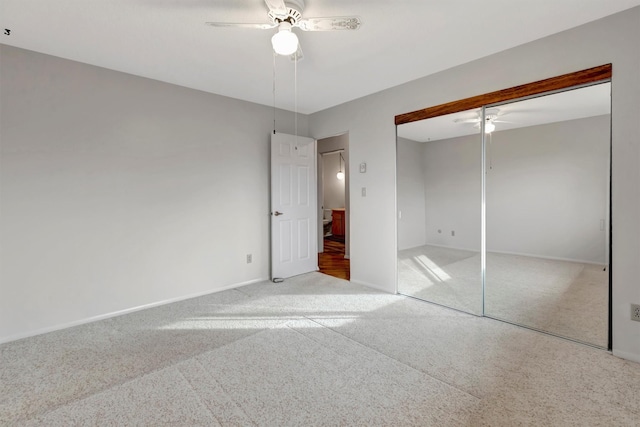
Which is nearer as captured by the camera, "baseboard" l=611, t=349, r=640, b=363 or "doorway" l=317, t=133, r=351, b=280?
"baseboard" l=611, t=349, r=640, b=363

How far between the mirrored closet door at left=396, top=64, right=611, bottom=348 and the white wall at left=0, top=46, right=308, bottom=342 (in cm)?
220

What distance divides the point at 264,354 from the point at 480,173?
2595mm

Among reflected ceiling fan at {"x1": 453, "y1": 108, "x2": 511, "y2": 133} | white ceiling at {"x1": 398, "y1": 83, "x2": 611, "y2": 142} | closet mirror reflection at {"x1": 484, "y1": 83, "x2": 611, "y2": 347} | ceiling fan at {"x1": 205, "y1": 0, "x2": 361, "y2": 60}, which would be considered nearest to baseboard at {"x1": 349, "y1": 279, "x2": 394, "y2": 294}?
closet mirror reflection at {"x1": 484, "y1": 83, "x2": 611, "y2": 347}

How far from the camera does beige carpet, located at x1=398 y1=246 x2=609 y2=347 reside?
2451 millimetres

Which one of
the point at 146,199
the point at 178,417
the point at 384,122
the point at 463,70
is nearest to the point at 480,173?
the point at 463,70

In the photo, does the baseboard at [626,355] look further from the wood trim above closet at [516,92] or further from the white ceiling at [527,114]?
the wood trim above closet at [516,92]

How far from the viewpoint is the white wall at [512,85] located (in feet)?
7.01

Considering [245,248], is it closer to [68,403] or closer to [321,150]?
[68,403]

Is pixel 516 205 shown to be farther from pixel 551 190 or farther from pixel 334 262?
pixel 334 262

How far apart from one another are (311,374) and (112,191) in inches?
102

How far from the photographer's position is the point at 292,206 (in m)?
4.44

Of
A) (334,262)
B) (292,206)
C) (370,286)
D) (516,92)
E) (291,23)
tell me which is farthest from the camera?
(334,262)

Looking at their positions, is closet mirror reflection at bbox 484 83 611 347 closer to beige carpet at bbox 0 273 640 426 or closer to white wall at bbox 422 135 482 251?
white wall at bbox 422 135 482 251

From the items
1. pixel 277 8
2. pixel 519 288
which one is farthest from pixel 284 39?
pixel 519 288
